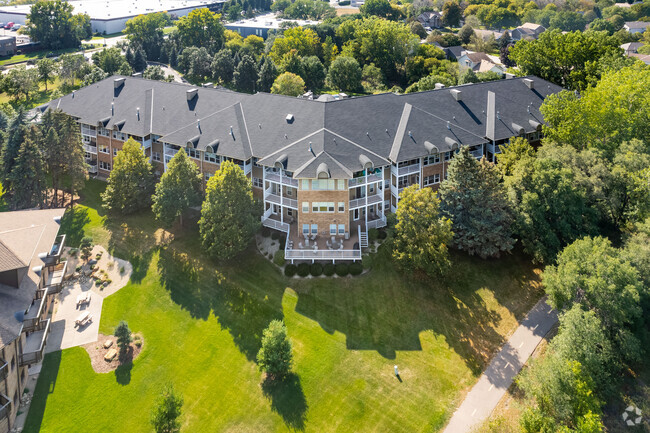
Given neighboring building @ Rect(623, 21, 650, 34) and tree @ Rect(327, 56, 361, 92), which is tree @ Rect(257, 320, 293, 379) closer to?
tree @ Rect(327, 56, 361, 92)

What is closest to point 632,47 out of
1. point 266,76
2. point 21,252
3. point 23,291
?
point 266,76

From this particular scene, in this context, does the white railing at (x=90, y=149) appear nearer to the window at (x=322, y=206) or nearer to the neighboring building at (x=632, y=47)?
the window at (x=322, y=206)

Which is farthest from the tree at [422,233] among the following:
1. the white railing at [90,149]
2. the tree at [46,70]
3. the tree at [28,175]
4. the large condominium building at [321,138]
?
the tree at [46,70]

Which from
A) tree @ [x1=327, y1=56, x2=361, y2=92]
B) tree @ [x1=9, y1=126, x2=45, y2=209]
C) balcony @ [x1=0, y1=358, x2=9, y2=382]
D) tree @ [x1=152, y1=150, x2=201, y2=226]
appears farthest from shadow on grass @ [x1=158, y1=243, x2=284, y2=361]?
tree @ [x1=327, y1=56, x2=361, y2=92]


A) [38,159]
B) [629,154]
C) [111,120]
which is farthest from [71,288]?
[629,154]

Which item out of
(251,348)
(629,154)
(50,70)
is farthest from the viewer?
(50,70)

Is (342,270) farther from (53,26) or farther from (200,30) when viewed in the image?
(53,26)

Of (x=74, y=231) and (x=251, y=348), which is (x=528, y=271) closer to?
(x=251, y=348)
